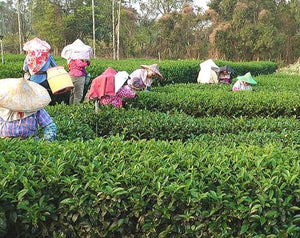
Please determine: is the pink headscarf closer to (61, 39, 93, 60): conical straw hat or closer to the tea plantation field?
(61, 39, 93, 60): conical straw hat

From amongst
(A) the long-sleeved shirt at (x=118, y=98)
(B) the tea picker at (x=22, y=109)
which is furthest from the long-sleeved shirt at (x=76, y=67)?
(B) the tea picker at (x=22, y=109)

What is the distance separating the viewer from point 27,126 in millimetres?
3750

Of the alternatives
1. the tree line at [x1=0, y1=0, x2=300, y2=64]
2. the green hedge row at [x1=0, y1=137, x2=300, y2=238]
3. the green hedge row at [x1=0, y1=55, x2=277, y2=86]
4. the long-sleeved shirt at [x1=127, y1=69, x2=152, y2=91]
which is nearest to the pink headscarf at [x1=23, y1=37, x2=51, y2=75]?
the green hedge row at [x1=0, y1=55, x2=277, y2=86]

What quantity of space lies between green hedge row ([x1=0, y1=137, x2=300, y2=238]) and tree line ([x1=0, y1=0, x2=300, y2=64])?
29655 millimetres

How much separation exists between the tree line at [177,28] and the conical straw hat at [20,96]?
28.7 m

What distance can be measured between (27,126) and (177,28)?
109 ft

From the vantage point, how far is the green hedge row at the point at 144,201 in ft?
8.15

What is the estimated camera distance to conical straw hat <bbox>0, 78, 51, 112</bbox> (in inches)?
138

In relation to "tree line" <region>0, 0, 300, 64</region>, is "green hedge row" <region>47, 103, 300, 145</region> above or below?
below

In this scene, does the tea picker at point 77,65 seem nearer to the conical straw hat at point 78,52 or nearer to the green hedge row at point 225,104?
the conical straw hat at point 78,52

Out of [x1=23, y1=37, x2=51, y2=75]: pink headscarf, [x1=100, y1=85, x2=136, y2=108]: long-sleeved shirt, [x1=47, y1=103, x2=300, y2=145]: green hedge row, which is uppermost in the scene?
[x1=23, y1=37, x2=51, y2=75]: pink headscarf

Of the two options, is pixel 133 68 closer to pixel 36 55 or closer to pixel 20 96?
pixel 36 55

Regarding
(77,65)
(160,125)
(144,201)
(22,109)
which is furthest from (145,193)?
Answer: (77,65)

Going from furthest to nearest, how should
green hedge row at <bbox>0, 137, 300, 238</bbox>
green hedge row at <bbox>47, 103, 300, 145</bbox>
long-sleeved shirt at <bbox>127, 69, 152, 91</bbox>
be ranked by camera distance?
long-sleeved shirt at <bbox>127, 69, 152, 91</bbox>
green hedge row at <bbox>47, 103, 300, 145</bbox>
green hedge row at <bbox>0, 137, 300, 238</bbox>
